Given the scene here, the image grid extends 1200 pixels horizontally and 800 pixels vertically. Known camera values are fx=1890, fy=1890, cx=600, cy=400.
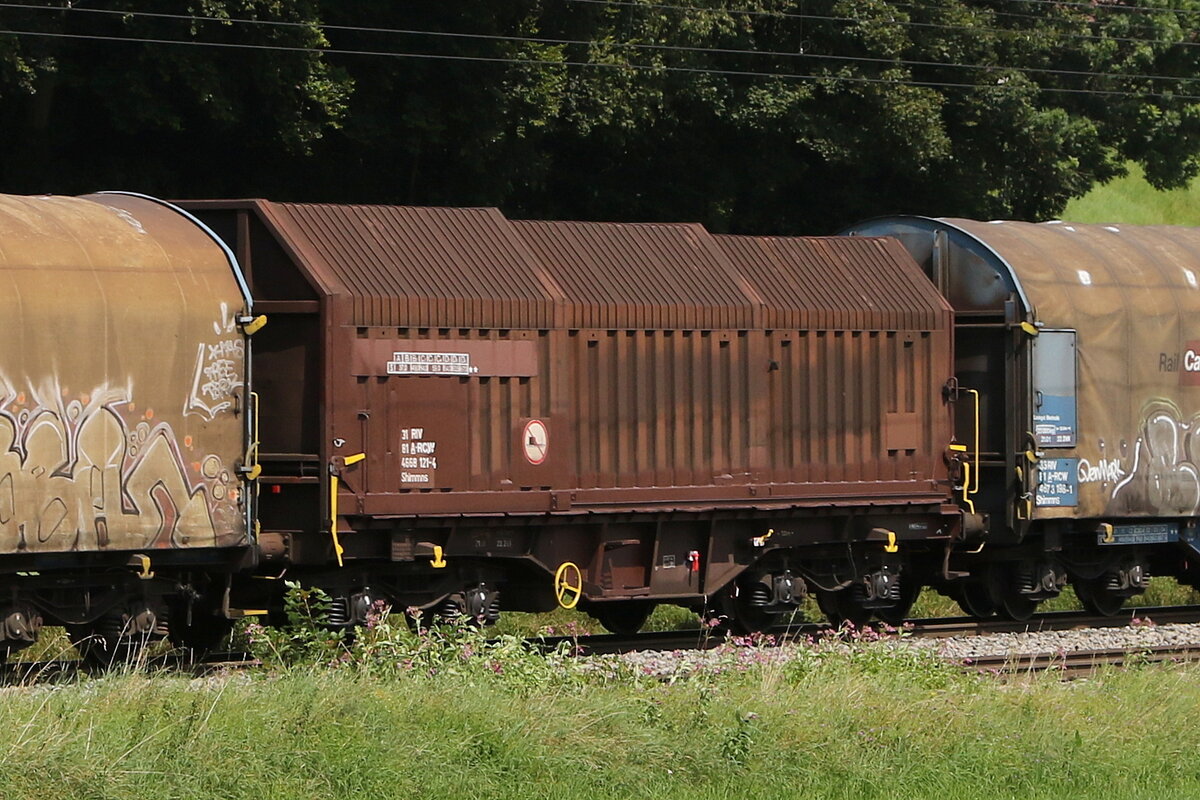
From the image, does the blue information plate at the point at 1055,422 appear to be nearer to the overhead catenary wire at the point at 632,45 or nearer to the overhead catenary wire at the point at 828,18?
the overhead catenary wire at the point at 632,45

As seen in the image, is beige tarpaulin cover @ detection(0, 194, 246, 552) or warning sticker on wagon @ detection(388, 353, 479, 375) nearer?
beige tarpaulin cover @ detection(0, 194, 246, 552)

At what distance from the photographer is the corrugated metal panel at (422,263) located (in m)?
15.0

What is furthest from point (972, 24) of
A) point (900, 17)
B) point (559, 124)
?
point (559, 124)

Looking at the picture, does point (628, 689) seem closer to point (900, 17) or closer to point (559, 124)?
point (559, 124)

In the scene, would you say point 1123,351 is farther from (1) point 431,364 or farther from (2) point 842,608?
(1) point 431,364

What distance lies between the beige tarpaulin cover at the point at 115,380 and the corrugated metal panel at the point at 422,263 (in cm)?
86

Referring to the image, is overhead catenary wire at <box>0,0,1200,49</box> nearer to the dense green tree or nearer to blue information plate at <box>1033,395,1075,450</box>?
the dense green tree

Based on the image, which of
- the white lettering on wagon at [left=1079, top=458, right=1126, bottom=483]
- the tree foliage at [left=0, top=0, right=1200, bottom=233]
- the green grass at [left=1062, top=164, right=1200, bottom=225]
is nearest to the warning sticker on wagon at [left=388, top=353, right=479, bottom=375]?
the white lettering on wagon at [left=1079, top=458, right=1126, bottom=483]

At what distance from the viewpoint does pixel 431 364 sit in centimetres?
1523

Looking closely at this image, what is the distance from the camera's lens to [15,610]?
1359cm

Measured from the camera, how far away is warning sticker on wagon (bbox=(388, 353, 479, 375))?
15.0 metres

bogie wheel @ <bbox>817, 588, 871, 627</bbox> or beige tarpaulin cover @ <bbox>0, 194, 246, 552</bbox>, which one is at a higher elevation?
beige tarpaulin cover @ <bbox>0, 194, 246, 552</bbox>

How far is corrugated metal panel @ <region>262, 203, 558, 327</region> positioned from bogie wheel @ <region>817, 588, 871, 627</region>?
4.91m

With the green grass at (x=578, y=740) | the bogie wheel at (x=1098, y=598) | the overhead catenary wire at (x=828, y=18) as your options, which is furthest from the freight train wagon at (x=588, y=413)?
the overhead catenary wire at (x=828, y=18)
